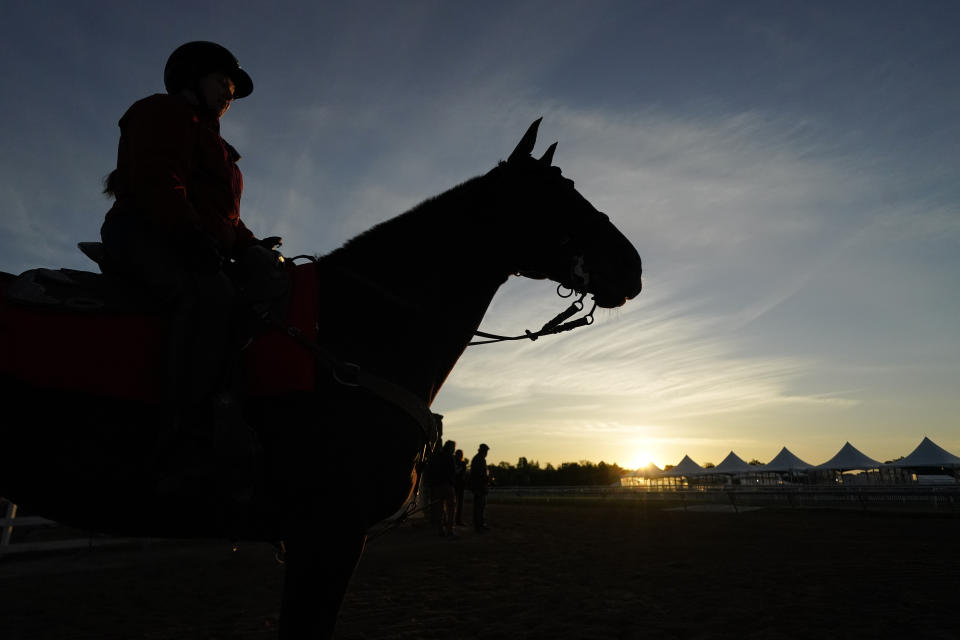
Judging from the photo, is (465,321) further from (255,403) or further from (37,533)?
(37,533)

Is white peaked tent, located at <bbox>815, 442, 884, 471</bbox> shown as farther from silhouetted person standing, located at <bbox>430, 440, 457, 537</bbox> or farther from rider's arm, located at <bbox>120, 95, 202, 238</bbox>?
rider's arm, located at <bbox>120, 95, 202, 238</bbox>

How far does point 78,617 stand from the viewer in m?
6.34

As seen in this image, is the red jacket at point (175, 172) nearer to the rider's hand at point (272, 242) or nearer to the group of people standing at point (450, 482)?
the rider's hand at point (272, 242)

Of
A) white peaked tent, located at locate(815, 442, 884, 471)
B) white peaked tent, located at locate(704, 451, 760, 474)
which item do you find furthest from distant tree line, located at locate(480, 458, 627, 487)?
white peaked tent, located at locate(815, 442, 884, 471)

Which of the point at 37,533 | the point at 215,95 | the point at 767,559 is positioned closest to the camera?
the point at 215,95

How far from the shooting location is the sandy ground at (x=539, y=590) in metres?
5.59

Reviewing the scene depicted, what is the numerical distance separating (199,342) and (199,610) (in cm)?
631

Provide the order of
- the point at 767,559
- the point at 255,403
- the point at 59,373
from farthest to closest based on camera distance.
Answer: the point at 767,559 → the point at 255,403 → the point at 59,373

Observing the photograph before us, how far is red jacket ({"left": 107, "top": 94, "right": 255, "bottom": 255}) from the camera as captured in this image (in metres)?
2.23

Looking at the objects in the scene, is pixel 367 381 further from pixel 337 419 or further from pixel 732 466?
pixel 732 466

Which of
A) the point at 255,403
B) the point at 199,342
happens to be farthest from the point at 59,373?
the point at 255,403

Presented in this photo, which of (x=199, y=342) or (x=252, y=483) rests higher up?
(x=199, y=342)

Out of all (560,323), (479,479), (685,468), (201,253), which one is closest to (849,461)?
(685,468)

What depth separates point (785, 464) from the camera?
46125mm
